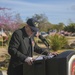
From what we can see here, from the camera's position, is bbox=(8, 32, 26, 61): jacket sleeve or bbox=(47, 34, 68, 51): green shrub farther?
bbox=(47, 34, 68, 51): green shrub

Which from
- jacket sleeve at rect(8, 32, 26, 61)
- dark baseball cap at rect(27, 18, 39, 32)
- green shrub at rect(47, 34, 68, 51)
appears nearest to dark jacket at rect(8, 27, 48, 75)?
jacket sleeve at rect(8, 32, 26, 61)

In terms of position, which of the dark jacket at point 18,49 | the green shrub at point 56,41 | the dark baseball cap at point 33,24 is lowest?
the green shrub at point 56,41

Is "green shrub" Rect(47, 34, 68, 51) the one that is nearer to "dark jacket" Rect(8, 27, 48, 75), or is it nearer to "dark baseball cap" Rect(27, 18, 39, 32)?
"dark jacket" Rect(8, 27, 48, 75)

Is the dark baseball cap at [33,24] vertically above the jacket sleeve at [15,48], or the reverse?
the dark baseball cap at [33,24]

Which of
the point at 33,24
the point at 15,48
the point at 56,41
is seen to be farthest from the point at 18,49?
the point at 56,41

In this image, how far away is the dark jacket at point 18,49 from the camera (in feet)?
15.3

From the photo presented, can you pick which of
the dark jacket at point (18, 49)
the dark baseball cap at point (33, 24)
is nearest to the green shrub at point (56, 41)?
the dark jacket at point (18, 49)

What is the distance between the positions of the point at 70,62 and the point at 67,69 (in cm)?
10

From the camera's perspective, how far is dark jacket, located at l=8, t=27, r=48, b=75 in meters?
4.66

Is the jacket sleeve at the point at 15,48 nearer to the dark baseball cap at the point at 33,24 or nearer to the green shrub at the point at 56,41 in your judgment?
the dark baseball cap at the point at 33,24

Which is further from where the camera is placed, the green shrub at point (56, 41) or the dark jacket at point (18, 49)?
the green shrub at point (56, 41)

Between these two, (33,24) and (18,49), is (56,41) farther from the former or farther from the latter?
(33,24)

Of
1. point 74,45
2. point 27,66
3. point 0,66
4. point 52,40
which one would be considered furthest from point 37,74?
point 74,45

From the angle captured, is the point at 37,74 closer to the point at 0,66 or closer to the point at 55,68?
the point at 55,68
